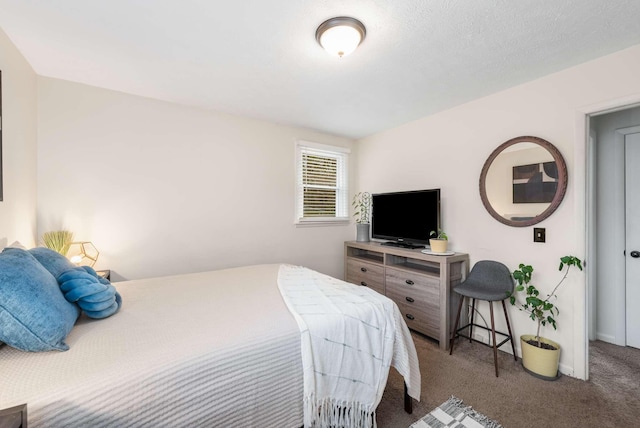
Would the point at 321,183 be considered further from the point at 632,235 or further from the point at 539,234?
the point at 632,235

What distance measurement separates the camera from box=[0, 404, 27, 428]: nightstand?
65 centimetres

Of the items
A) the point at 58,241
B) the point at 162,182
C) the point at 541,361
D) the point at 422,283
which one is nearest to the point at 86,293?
the point at 58,241

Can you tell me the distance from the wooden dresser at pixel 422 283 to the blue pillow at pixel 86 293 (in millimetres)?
2507

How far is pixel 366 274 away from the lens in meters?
3.39

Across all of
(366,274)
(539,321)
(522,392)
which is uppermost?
(366,274)

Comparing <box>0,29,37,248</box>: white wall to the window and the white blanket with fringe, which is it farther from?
the window

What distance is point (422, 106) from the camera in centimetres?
286

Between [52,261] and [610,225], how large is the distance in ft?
14.7

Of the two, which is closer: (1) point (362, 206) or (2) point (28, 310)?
(2) point (28, 310)

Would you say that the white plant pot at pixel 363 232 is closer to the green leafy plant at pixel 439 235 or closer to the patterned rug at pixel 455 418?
the green leafy plant at pixel 439 235

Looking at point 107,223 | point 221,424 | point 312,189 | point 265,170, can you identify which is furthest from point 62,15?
point 312,189

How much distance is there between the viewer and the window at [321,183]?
3.64 m

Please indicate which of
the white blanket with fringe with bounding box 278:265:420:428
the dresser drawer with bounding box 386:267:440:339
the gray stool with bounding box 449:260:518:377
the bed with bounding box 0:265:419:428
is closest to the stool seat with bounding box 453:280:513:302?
the gray stool with bounding box 449:260:518:377

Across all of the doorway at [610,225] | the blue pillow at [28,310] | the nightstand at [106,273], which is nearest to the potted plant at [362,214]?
the doorway at [610,225]
